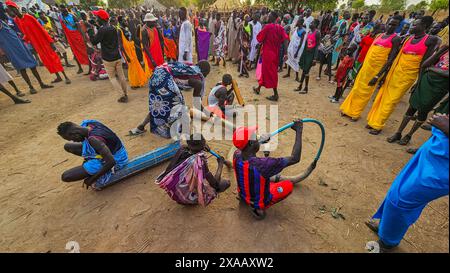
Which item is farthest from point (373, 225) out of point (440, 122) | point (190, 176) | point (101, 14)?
point (101, 14)

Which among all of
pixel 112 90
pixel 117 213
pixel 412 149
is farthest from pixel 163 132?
pixel 412 149

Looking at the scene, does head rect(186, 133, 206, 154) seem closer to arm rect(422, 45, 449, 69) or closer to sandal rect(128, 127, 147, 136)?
sandal rect(128, 127, 147, 136)

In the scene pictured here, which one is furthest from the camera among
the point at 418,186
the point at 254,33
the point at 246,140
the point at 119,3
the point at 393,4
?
the point at 119,3

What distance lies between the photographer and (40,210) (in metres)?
2.72

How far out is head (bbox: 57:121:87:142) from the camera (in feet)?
7.95

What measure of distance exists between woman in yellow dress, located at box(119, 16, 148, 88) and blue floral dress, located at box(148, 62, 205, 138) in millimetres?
3541

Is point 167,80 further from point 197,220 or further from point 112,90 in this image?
point 112,90

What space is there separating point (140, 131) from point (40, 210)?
2.01 m

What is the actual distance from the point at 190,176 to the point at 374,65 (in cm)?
425

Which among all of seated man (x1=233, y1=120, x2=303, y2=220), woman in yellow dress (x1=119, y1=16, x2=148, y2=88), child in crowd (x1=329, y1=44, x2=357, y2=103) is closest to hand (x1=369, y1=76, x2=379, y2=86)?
child in crowd (x1=329, y1=44, x2=357, y2=103)

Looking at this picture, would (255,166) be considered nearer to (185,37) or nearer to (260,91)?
(260,91)

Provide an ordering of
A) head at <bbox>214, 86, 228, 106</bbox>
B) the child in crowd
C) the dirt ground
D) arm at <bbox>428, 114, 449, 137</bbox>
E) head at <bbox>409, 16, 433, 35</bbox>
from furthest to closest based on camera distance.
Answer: the child in crowd < head at <bbox>214, 86, 228, 106</bbox> < head at <bbox>409, 16, 433, 35</bbox> < the dirt ground < arm at <bbox>428, 114, 449, 137</bbox>

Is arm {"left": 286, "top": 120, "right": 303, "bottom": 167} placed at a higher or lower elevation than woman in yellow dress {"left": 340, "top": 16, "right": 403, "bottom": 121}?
lower

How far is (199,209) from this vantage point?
Result: 2.74 meters
